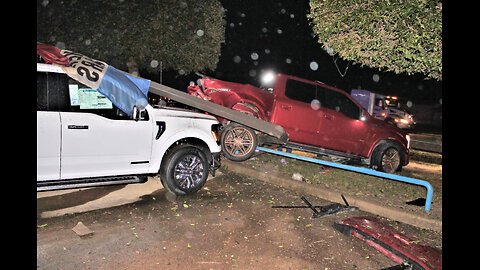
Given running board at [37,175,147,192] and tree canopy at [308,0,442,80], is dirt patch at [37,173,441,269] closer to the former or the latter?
running board at [37,175,147,192]

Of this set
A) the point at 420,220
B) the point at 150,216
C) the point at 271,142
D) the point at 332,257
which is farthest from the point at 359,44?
the point at 150,216

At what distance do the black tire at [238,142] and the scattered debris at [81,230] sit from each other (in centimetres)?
334

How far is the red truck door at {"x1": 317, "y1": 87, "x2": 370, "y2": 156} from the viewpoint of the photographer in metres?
7.04

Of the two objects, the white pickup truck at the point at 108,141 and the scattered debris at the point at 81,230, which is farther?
the white pickup truck at the point at 108,141

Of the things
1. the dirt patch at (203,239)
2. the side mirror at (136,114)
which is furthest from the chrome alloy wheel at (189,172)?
the side mirror at (136,114)

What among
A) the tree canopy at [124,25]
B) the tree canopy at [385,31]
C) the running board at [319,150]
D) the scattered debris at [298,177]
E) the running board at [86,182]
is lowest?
the scattered debris at [298,177]

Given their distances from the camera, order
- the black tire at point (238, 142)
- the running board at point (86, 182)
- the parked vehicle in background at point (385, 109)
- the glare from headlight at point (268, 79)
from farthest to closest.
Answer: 1. the parked vehicle in background at point (385, 109)
2. the glare from headlight at point (268, 79)
3. the black tire at point (238, 142)
4. the running board at point (86, 182)

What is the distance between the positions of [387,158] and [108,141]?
23.3 feet

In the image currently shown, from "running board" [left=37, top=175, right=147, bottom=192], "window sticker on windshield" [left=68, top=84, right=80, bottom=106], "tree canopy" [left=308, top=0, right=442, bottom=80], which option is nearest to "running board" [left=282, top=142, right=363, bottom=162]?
"tree canopy" [left=308, top=0, right=442, bottom=80]

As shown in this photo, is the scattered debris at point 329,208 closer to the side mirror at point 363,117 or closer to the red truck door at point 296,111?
the red truck door at point 296,111

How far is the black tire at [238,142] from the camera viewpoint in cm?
664

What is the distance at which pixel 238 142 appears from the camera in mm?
6738

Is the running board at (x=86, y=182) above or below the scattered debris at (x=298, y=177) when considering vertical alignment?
above
